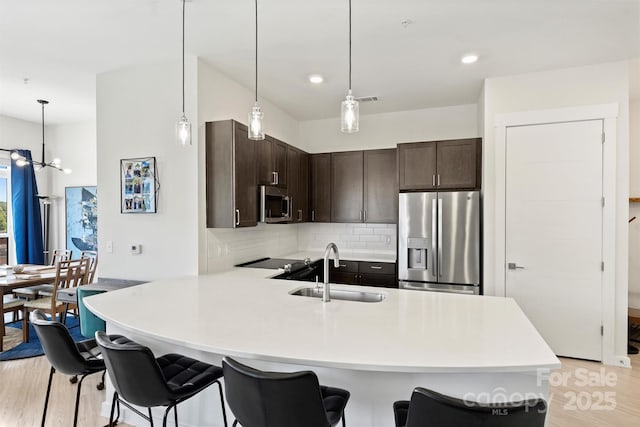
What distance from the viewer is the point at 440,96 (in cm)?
406

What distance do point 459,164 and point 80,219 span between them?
556 centimetres

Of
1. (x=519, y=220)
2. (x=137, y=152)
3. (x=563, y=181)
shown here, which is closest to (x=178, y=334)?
(x=137, y=152)

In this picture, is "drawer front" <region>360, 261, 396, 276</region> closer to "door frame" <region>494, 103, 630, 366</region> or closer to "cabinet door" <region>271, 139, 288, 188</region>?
"cabinet door" <region>271, 139, 288, 188</region>

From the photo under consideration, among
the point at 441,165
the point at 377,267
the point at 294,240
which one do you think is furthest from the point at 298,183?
the point at 441,165

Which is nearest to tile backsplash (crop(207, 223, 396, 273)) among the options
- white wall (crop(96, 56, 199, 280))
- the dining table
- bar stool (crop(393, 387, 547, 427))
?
white wall (crop(96, 56, 199, 280))

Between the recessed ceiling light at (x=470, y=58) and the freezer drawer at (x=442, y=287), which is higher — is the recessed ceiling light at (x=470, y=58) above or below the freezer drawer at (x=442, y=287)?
above

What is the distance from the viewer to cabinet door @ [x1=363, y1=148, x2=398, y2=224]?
4.45 metres

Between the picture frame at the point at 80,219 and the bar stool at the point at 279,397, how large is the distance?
Result: 17.2 feet

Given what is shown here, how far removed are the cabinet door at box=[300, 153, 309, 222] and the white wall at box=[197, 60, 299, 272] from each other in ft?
1.29

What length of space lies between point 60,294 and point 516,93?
4.74m

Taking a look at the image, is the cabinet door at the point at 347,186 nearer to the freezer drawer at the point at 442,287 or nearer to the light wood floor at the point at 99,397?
the freezer drawer at the point at 442,287

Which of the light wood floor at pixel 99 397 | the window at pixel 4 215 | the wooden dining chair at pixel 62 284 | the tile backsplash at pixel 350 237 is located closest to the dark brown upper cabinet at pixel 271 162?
the tile backsplash at pixel 350 237

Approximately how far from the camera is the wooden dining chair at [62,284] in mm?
3773

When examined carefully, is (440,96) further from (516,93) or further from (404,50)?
(404,50)
